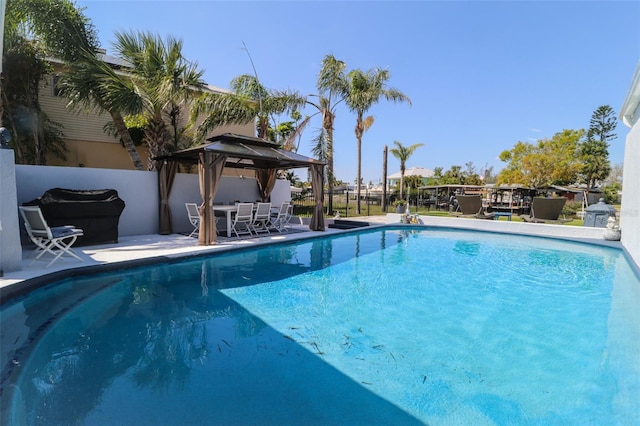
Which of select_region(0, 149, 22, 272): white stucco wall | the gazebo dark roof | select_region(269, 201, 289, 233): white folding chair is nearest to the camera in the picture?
select_region(0, 149, 22, 272): white stucco wall

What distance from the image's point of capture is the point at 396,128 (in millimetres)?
24484

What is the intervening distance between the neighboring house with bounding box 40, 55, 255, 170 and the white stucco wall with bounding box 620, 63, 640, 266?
17.0 m

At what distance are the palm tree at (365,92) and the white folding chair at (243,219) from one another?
31.0ft

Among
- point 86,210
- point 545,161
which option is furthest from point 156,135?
point 545,161

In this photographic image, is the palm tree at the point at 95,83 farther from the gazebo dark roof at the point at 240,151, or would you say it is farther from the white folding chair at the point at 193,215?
the white folding chair at the point at 193,215

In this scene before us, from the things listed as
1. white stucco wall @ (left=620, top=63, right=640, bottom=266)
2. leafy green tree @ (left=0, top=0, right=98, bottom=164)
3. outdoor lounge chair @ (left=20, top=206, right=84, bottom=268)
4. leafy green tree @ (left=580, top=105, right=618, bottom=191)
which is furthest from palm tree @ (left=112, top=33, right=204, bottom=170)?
leafy green tree @ (left=580, top=105, right=618, bottom=191)

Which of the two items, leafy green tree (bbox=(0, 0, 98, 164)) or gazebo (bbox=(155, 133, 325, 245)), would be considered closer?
gazebo (bbox=(155, 133, 325, 245))

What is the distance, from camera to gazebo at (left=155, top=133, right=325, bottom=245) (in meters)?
8.19

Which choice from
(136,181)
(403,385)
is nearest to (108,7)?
(136,181)

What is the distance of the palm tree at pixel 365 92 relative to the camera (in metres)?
16.0

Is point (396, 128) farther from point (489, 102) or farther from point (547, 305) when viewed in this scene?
point (547, 305)

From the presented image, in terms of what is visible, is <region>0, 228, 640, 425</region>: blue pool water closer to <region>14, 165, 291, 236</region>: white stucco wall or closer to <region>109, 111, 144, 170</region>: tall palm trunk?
<region>14, 165, 291, 236</region>: white stucco wall

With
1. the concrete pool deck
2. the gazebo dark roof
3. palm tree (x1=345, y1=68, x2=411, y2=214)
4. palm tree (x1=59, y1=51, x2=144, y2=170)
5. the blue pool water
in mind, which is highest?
palm tree (x1=345, y1=68, x2=411, y2=214)

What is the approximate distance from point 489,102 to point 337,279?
69.3ft
